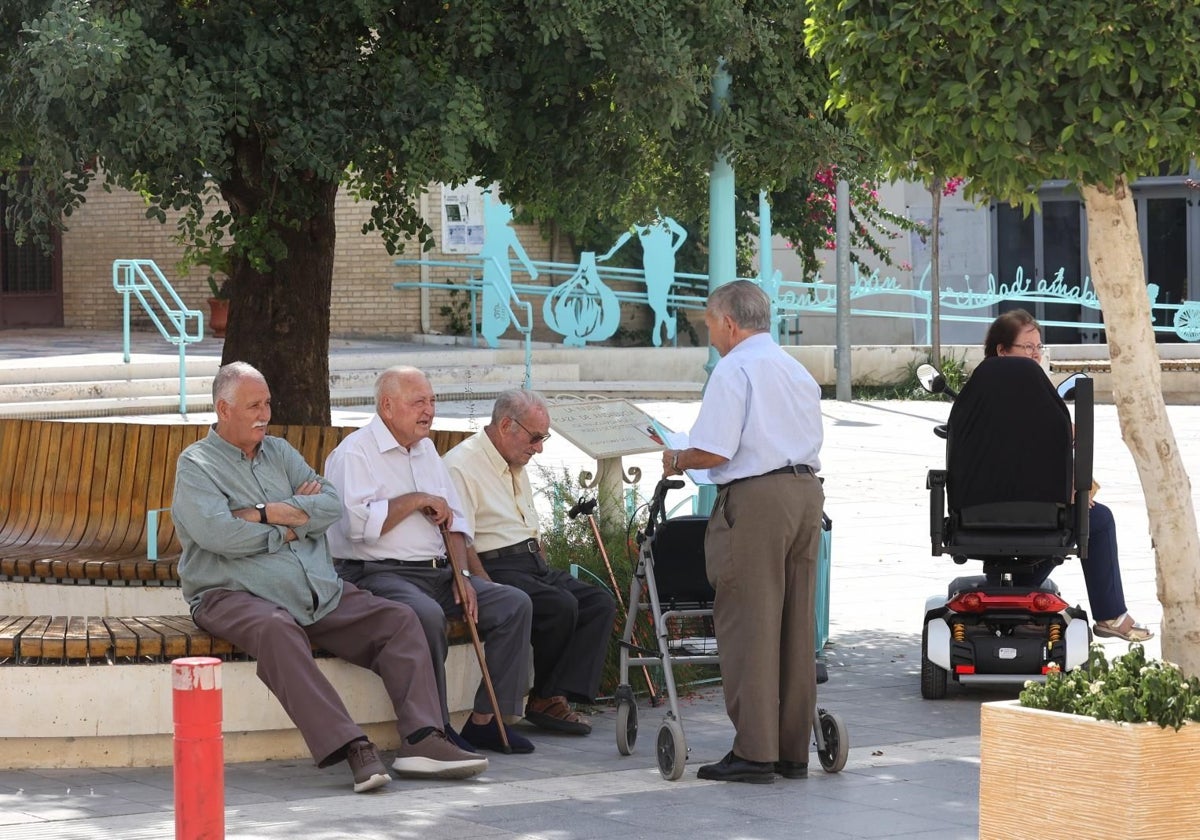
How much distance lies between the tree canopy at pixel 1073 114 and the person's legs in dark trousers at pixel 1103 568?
2394 mm

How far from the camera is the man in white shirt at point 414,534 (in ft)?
23.3

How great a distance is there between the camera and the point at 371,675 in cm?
691

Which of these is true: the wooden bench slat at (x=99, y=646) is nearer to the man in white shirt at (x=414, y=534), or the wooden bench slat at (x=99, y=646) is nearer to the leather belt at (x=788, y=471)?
the man in white shirt at (x=414, y=534)

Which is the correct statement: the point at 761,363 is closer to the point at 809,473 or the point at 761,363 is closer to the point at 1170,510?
the point at 809,473

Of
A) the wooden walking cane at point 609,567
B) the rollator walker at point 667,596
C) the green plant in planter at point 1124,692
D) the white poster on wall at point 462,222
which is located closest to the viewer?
the green plant in planter at point 1124,692

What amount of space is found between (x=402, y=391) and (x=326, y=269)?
2258 mm

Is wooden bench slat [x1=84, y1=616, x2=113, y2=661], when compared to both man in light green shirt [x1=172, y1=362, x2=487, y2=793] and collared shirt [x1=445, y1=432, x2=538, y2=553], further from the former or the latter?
collared shirt [x1=445, y1=432, x2=538, y2=553]

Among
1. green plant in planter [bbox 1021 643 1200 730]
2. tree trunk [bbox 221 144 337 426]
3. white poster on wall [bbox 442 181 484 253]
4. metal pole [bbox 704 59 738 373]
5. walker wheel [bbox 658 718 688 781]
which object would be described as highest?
white poster on wall [bbox 442 181 484 253]

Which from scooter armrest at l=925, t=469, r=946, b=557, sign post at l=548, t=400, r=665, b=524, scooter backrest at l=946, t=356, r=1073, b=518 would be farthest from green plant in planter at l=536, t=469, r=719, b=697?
scooter backrest at l=946, t=356, r=1073, b=518

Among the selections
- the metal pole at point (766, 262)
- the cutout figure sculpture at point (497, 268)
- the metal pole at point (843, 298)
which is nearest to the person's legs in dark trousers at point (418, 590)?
the metal pole at point (766, 262)

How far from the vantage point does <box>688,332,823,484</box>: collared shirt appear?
6.47 meters

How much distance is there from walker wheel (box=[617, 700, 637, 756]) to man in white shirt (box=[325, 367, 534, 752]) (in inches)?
15.7

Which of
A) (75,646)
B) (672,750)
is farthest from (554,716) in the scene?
(75,646)

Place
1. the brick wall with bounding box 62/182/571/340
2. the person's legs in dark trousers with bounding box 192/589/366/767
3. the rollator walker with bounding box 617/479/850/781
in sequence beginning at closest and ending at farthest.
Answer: the person's legs in dark trousers with bounding box 192/589/366/767, the rollator walker with bounding box 617/479/850/781, the brick wall with bounding box 62/182/571/340
